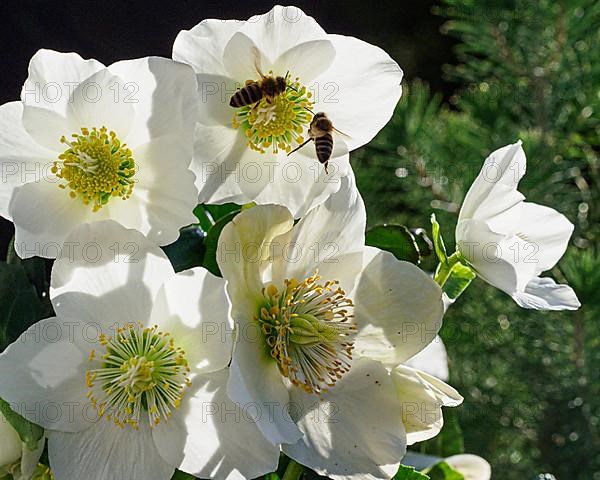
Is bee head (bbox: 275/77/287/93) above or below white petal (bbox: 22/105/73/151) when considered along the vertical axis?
above

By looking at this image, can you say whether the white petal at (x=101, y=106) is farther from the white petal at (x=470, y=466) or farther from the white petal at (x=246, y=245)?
the white petal at (x=470, y=466)

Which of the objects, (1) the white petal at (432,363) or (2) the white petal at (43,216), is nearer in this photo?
(2) the white petal at (43,216)

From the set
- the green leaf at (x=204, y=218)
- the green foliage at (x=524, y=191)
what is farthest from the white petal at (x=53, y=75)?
the green foliage at (x=524, y=191)

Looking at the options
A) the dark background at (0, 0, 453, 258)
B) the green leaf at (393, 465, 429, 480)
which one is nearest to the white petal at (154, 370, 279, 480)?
the green leaf at (393, 465, 429, 480)

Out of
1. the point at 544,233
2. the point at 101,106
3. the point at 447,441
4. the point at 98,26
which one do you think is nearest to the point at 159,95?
the point at 101,106

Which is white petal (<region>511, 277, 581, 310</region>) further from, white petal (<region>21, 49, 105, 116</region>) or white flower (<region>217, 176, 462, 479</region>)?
white petal (<region>21, 49, 105, 116</region>)

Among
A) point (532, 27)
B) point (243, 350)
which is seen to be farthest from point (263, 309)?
point (532, 27)

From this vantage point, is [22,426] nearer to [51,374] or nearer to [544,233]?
[51,374]
